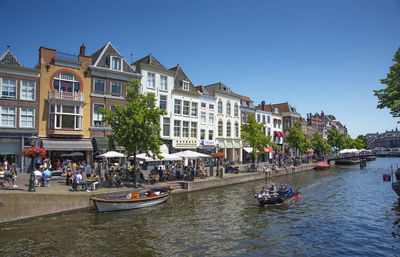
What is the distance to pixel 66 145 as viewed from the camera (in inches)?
1110

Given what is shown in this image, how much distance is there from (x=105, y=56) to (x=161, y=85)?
8710 mm

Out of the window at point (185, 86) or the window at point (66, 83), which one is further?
the window at point (185, 86)

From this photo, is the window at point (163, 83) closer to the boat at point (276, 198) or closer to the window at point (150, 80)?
the window at point (150, 80)

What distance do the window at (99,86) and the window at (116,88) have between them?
111 centimetres

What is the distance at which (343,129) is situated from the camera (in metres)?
139

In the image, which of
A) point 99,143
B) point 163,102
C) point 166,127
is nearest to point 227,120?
point 166,127

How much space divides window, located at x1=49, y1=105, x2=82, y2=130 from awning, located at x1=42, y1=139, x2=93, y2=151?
5.15ft

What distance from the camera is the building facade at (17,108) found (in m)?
25.9

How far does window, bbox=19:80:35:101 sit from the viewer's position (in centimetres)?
2684

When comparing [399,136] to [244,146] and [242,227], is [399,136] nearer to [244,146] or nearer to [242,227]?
[244,146]

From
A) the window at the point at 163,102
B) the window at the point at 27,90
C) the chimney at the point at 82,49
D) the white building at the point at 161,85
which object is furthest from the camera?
the window at the point at 163,102

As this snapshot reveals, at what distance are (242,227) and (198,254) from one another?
187 inches

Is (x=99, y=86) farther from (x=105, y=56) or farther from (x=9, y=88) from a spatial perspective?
(x=9, y=88)

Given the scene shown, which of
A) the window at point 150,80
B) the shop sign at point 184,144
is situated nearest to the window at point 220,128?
the shop sign at point 184,144
